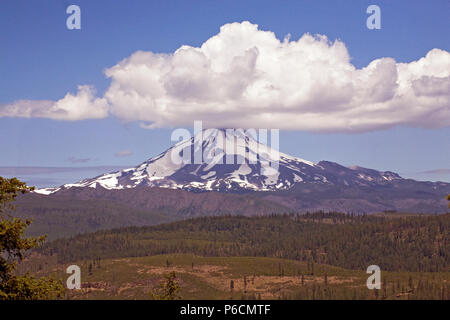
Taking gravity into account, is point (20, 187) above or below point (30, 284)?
above

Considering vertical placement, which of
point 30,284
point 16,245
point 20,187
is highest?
point 20,187

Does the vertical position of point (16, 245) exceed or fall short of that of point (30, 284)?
it exceeds it
